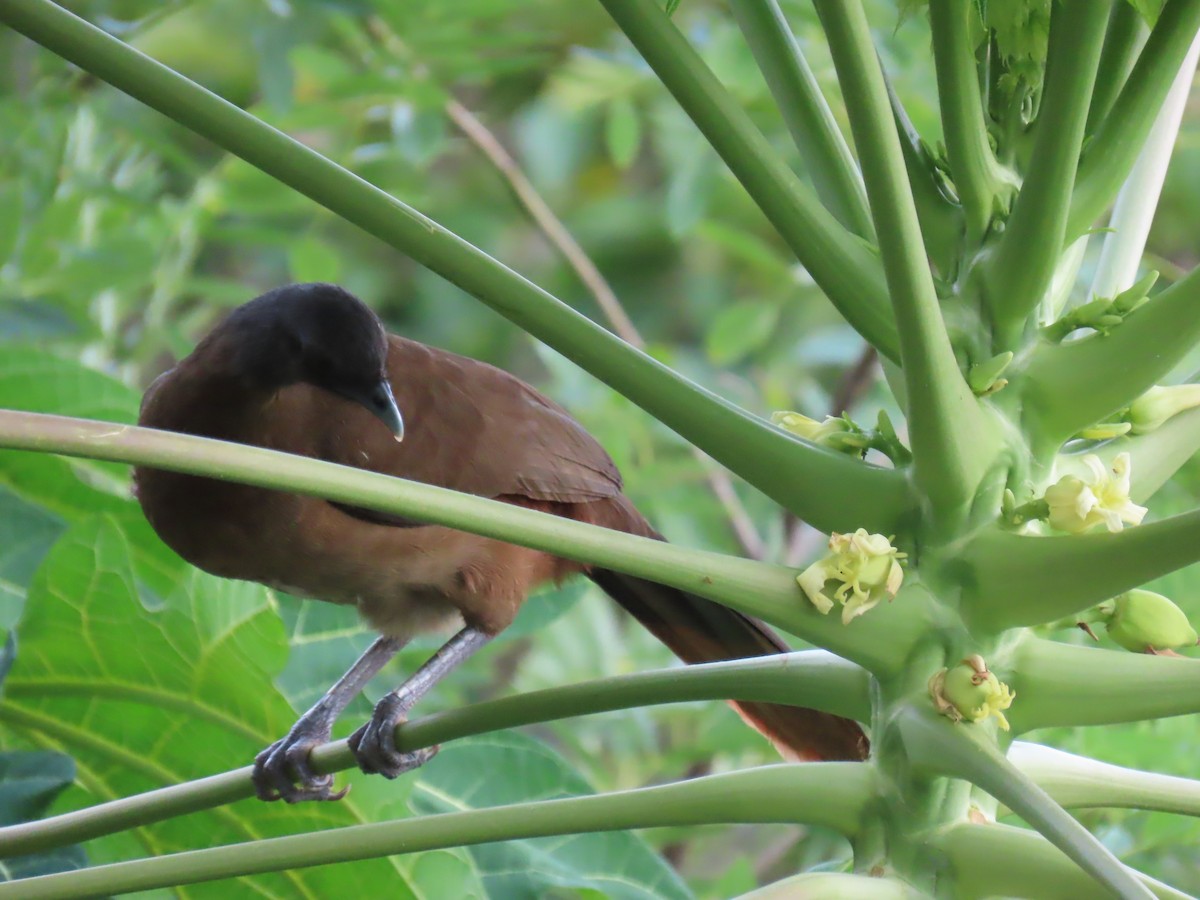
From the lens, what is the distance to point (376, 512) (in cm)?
144

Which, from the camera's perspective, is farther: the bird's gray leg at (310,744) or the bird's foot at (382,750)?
the bird's foot at (382,750)

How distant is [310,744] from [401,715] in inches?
4.8

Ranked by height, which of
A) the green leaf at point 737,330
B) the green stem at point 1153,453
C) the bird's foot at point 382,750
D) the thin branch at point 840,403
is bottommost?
the bird's foot at point 382,750

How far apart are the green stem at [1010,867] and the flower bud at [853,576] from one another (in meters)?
0.16

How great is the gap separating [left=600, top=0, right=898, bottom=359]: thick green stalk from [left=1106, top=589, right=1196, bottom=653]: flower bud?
0.24m

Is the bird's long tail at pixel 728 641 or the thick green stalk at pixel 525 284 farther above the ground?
the bird's long tail at pixel 728 641

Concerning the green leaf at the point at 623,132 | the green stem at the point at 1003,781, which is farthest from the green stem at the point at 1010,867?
the green leaf at the point at 623,132

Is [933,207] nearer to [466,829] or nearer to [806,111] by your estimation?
[806,111]

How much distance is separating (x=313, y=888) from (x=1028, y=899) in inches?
24.4

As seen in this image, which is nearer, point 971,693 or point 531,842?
point 971,693

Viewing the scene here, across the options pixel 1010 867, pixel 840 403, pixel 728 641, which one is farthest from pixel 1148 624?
pixel 840 403

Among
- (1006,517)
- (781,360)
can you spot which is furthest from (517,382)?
(781,360)

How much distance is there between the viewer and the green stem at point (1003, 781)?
721 millimetres

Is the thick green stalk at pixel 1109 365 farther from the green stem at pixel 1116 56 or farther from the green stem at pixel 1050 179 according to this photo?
the green stem at pixel 1116 56
